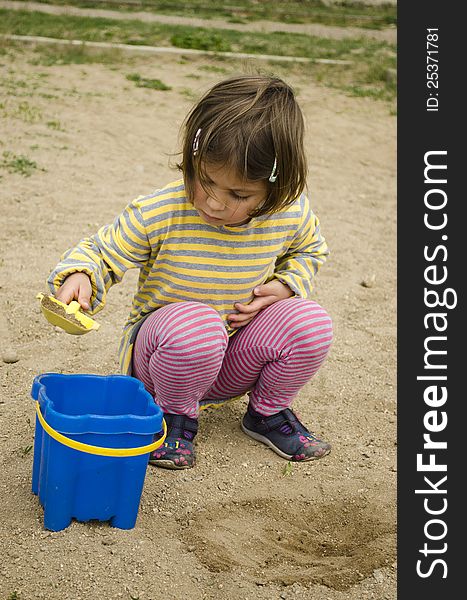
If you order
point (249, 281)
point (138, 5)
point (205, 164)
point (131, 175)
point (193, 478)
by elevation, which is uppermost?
point (138, 5)

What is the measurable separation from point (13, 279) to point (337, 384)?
1.41 m

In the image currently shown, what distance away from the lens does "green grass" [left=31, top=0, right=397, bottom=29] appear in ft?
35.7

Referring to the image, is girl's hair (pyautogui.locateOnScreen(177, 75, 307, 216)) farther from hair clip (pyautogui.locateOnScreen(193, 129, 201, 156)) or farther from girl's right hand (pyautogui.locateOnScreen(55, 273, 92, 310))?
girl's right hand (pyautogui.locateOnScreen(55, 273, 92, 310))

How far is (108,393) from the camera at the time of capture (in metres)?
2.26

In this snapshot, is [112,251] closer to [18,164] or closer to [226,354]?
[226,354]

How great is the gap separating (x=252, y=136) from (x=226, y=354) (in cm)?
74

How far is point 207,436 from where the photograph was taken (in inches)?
108

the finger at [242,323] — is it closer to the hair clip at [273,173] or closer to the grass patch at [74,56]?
the hair clip at [273,173]

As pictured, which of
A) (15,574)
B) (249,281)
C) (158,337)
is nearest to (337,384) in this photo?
(249,281)

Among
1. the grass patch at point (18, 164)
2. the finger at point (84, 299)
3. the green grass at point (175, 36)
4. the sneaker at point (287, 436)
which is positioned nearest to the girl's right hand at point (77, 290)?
the finger at point (84, 299)

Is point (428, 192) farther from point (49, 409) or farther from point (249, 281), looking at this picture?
point (49, 409)

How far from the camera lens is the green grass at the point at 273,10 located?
10891 millimetres

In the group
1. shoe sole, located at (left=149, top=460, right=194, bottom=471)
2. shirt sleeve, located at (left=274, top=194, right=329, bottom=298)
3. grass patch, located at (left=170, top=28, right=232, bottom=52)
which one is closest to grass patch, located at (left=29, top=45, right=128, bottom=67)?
grass patch, located at (left=170, top=28, right=232, bottom=52)

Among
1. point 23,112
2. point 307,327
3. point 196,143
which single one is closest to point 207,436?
point 307,327
